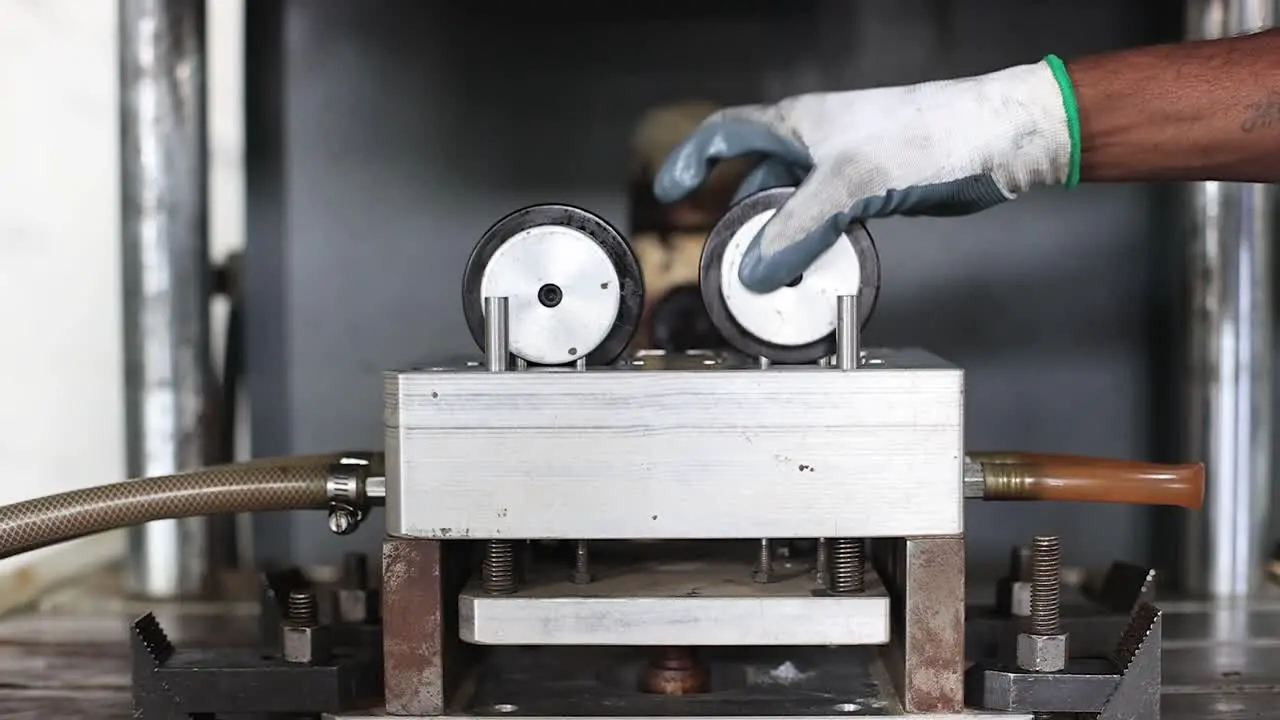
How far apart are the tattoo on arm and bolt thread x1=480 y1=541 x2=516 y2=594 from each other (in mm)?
679

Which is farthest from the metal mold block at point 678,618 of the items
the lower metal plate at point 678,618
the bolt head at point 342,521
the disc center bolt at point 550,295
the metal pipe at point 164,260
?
the metal pipe at point 164,260

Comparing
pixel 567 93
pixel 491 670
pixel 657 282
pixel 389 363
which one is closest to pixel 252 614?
pixel 389 363

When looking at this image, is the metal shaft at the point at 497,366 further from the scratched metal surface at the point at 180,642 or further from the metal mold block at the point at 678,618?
the scratched metal surface at the point at 180,642

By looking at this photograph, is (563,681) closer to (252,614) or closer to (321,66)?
(252,614)

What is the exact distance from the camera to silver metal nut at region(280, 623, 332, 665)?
1004 mm

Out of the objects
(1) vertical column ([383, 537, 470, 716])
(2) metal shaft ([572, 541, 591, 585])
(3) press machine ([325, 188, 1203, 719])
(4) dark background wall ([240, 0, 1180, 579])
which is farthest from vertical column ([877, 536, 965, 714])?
(4) dark background wall ([240, 0, 1180, 579])

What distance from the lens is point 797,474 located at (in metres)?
0.93

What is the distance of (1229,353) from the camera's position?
151 cm

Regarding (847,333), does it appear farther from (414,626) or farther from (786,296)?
(414,626)

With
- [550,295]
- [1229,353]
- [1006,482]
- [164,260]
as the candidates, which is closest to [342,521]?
[550,295]

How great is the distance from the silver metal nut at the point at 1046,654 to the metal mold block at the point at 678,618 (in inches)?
4.6

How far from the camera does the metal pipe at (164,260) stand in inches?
59.3

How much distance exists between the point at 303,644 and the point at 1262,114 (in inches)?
34.5

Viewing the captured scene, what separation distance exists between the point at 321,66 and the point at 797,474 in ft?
3.28
